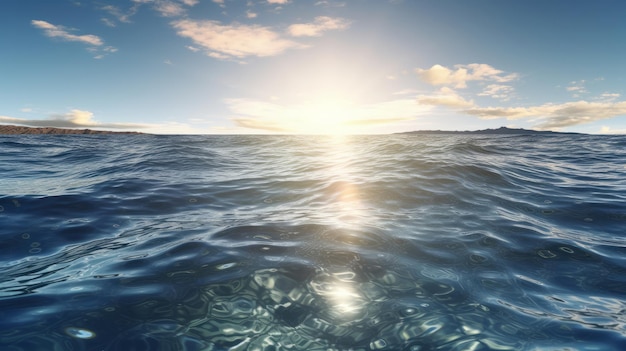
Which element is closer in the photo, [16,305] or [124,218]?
[16,305]

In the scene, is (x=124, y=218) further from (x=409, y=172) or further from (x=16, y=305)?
(x=409, y=172)

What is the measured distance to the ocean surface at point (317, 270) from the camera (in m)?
2.99

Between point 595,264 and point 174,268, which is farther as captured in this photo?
point 595,264

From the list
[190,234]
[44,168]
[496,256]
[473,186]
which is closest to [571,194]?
[473,186]

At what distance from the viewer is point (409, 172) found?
439 inches

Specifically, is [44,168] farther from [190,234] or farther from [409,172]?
[409,172]

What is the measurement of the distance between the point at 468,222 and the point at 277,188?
5503 mm

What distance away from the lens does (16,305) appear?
11.0 feet

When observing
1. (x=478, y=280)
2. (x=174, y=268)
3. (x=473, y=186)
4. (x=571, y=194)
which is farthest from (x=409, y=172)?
(x=174, y=268)

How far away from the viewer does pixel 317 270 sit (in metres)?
4.17

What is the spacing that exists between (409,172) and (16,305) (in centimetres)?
1012

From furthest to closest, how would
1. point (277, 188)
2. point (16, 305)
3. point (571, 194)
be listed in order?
1. point (277, 188)
2. point (571, 194)
3. point (16, 305)

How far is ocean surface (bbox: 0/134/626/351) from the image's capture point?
9.80 ft

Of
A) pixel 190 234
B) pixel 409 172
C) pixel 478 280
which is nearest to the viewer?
pixel 478 280
